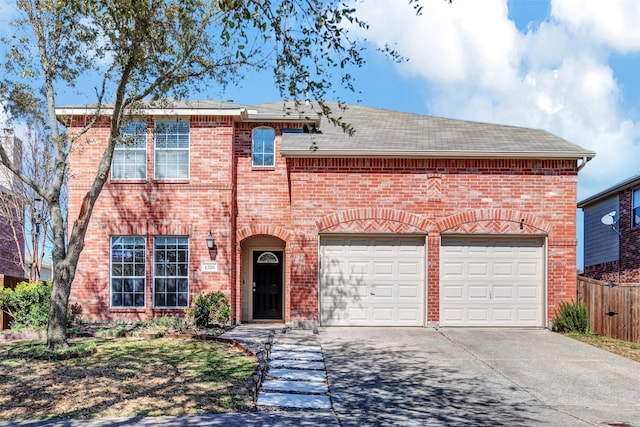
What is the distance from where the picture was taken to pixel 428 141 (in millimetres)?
16578

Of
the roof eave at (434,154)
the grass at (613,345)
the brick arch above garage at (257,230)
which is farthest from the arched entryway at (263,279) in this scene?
Result: the grass at (613,345)

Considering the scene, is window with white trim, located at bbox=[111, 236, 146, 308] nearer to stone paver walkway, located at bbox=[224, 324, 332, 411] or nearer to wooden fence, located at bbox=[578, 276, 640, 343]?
stone paver walkway, located at bbox=[224, 324, 332, 411]

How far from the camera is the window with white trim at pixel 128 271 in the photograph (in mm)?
16938

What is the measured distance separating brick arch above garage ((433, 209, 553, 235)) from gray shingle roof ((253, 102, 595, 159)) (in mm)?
1482

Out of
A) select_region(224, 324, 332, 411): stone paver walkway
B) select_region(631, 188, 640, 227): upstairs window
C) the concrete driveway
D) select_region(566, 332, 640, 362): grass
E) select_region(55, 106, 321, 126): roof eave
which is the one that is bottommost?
select_region(566, 332, 640, 362): grass

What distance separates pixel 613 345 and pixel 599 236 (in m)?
11.7

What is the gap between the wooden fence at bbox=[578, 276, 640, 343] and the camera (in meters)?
14.9

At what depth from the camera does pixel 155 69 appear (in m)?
11.8

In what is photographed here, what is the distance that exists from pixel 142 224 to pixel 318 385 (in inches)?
355

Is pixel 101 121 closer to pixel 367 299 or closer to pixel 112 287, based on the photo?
pixel 112 287

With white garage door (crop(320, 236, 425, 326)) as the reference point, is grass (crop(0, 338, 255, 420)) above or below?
below

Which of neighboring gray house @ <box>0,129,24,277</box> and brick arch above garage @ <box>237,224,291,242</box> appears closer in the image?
brick arch above garage @ <box>237,224,291,242</box>

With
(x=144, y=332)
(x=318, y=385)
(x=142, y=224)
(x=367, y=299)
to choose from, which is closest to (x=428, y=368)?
(x=318, y=385)

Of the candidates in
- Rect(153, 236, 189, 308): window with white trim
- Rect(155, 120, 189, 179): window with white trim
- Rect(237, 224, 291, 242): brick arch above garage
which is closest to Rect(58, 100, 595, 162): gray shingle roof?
Rect(155, 120, 189, 179): window with white trim
